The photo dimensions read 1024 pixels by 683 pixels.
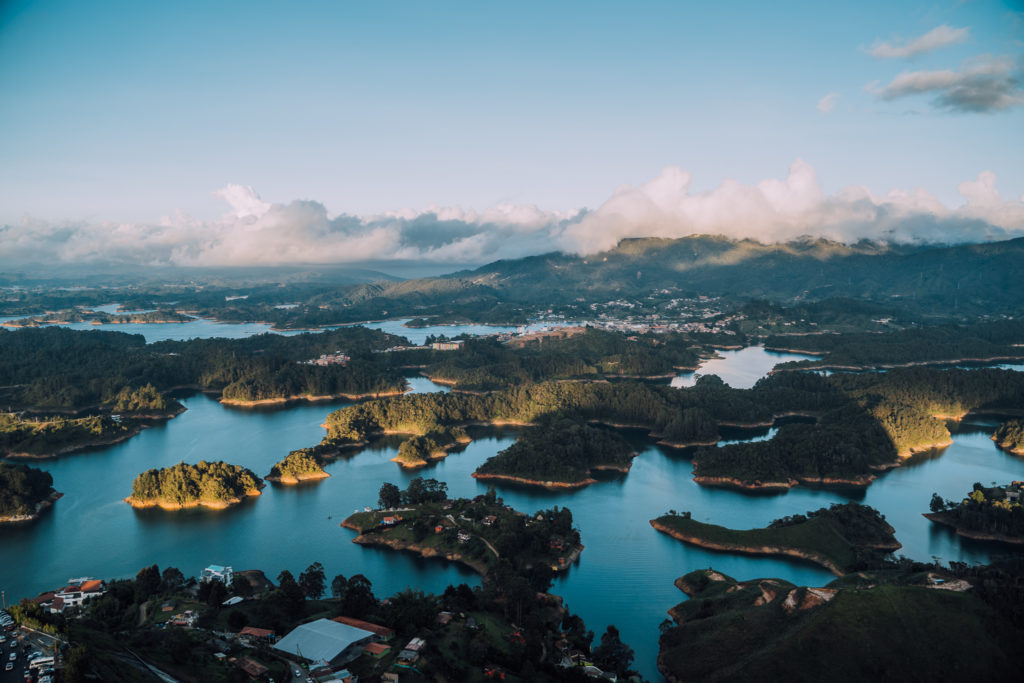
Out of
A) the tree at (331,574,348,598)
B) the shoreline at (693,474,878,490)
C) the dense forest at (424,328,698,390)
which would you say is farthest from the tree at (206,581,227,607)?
the dense forest at (424,328,698,390)

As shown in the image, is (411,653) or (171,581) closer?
(411,653)

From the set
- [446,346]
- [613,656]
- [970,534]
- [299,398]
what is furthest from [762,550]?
[446,346]

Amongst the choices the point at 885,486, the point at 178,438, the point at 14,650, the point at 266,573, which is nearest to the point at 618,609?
the point at 266,573

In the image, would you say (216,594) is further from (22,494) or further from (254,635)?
(22,494)

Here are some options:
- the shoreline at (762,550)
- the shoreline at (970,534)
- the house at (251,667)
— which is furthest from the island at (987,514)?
the house at (251,667)

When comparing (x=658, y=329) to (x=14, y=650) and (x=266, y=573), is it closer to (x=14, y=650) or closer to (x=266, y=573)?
(x=266, y=573)
